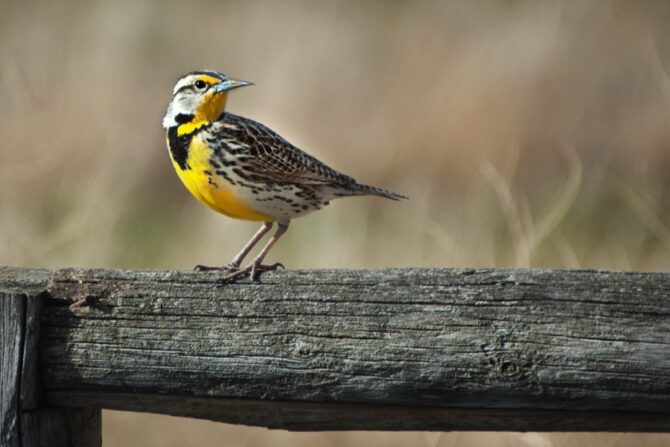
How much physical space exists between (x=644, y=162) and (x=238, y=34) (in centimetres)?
320

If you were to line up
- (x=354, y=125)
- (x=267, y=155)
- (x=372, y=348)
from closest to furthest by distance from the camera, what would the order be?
(x=372, y=348) → (x=267, y=155) → (x=354, y=125)

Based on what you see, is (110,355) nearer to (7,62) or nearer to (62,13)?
→ (7,62)

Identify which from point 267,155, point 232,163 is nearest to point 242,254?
point 232,163

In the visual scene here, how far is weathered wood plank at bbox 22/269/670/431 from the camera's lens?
2.86 m

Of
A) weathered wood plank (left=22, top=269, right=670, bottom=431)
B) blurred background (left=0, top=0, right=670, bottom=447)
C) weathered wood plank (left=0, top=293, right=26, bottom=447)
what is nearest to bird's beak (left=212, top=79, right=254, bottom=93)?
blurred background (left=0, top=0, right=670, bottom=447)

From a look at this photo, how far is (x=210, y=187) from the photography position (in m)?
4.87

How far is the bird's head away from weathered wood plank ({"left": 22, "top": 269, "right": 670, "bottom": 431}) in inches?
78.2

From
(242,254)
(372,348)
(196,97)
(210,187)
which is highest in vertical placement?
(196,97)

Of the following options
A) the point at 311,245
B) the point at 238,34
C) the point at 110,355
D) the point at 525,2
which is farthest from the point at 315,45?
the point at 110,355

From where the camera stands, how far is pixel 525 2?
31.6ft

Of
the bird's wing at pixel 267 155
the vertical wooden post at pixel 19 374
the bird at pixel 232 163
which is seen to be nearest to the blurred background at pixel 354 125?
the bird's wing at pixel 267 155

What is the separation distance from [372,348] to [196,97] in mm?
2354

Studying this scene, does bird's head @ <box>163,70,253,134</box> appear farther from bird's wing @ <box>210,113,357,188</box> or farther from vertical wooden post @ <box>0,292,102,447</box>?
vertical wooden post @ <box>0,292,102,447</box>

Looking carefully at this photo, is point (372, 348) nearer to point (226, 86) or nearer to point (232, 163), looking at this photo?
point (232, 163)
